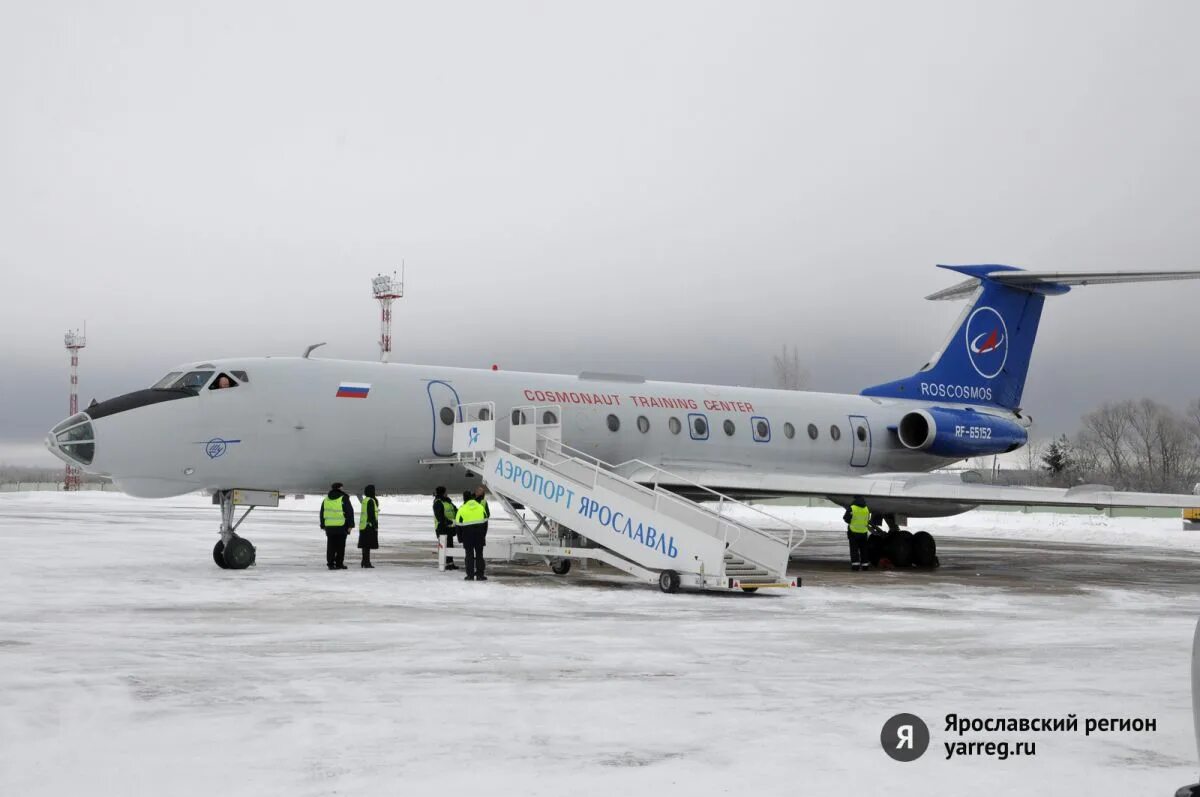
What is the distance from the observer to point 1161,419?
82.6m

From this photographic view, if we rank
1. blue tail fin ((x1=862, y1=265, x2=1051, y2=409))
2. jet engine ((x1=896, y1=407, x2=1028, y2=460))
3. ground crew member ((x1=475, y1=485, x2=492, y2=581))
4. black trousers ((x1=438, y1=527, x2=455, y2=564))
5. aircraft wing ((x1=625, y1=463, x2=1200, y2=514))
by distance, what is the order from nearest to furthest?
ground crew member ((x1=475, y1=485, x2=492, y2=581)) → black trousers ((x1=438, y1=527, x2=455, y2=564)) → aircraft wing ((x1=625, y1=463, x2=1200, y2=514)) → jet engine ((x1=896, y1=407, x2=1028, y2=460)) → blue tail fin ((x1=862, y1=265, x2=1051, y2=409))

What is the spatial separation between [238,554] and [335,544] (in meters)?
1.49

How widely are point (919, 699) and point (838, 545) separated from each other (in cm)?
2520

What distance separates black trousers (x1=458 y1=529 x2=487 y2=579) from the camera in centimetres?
1638

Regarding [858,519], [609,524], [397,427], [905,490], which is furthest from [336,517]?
[905,490]

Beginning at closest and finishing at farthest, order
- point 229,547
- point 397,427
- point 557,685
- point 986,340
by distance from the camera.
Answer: point 557,685, point 229,547, point 397,427, point 986,340

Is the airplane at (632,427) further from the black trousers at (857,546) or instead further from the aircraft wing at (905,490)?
the black trousers at (857,546)

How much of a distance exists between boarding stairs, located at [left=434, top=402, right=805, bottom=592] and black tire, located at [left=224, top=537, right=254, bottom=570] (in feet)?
11.9

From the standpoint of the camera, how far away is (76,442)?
16.5 meters

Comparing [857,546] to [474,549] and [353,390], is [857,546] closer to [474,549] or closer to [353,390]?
[474,549]

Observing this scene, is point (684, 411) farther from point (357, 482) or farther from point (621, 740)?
point (621, 740)

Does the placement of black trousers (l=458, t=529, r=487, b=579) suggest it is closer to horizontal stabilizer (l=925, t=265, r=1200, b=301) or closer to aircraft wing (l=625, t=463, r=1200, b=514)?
aircraft wing (l=625, t=463, r=1200, b=514)

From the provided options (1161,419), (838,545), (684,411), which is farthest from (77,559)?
(1161,419)

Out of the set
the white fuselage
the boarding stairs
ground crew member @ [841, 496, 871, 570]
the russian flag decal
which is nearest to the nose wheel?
the white fuselage
